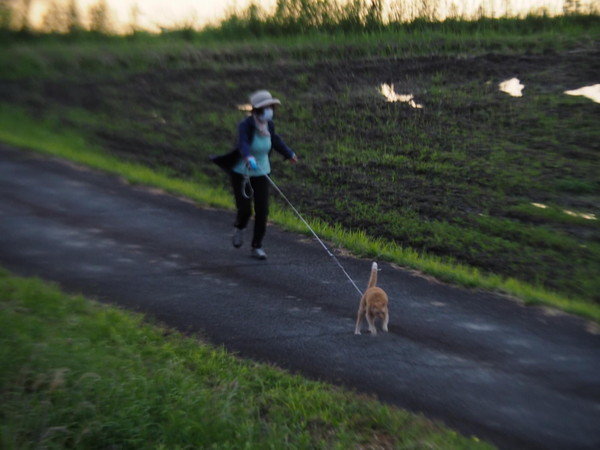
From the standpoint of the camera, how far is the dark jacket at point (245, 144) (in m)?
8.20

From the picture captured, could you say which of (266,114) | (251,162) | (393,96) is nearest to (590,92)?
(393,96)

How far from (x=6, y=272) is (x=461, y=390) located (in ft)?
16.7

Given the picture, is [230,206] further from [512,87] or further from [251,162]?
[512,87]

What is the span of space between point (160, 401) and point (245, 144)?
4093 millimetres

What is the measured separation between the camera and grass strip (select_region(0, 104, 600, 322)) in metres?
7.97

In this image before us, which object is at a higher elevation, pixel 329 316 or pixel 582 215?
pixel 582 215

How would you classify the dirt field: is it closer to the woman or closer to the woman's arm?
the woman

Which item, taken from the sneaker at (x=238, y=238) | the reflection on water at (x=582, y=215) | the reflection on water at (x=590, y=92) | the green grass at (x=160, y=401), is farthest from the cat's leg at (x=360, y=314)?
the reflection on water at (x=590, y=92)

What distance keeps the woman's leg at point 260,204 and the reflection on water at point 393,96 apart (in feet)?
22.1

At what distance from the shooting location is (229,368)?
568 centimetres

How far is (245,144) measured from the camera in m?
8.20

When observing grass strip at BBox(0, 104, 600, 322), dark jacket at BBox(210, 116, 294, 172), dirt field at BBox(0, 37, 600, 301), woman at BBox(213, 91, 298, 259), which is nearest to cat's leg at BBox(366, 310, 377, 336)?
grass strip at BBox(0, 104, 600, 322)

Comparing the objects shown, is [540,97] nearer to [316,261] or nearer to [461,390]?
[316,261]

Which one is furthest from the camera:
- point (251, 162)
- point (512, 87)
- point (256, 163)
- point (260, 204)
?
point (512, 87)
